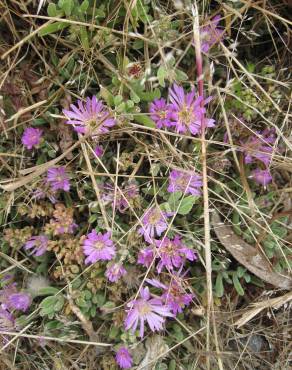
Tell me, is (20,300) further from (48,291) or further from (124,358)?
(124,358)

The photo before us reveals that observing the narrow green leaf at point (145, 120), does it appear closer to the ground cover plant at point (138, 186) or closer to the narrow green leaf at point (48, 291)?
the ground cover plant at point (138, 186)

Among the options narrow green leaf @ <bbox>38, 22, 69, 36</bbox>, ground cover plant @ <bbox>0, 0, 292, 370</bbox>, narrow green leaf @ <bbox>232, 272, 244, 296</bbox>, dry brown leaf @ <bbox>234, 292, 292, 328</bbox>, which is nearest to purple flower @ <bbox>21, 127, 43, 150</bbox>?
ground cover plant @ <bbox>0, 0, 292, 370</bbox>

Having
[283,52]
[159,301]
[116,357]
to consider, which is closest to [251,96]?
[283,52]

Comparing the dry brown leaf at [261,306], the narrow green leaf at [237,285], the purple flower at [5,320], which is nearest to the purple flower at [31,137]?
the purple flower at [5,320]

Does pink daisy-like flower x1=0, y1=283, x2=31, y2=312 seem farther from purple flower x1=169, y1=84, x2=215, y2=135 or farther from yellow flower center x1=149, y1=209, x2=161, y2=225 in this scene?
purple flower x1=169, y1=84, x2=215, y2=135

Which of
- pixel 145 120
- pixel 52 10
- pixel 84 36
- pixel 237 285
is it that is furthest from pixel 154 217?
pixel 52 10

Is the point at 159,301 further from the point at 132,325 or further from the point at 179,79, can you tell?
the point at 179,79
